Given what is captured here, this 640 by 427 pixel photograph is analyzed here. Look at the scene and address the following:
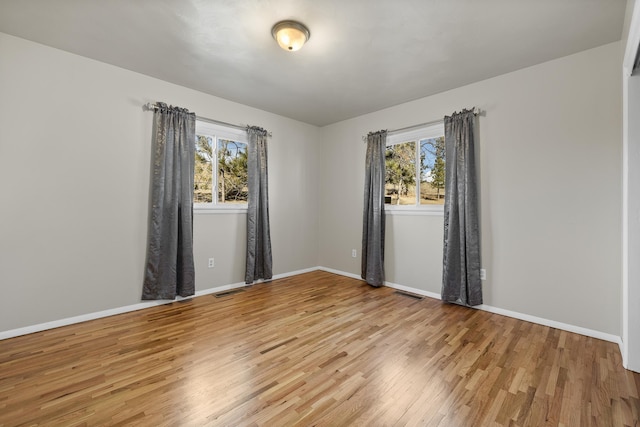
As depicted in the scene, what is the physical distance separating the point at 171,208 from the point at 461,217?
336cm

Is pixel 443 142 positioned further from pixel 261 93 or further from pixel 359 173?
pixel 261 93

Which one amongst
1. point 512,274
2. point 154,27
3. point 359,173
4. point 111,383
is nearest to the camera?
point 111,383

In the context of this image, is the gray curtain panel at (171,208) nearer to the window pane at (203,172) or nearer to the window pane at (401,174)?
the window pane at (203,172)

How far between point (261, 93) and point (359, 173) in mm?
1882

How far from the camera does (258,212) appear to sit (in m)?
4.14

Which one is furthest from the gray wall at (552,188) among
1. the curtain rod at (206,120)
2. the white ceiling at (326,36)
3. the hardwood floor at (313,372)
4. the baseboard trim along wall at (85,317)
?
the baseboard trim along wall at (85,317)

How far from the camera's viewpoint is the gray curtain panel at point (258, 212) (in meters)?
4.04

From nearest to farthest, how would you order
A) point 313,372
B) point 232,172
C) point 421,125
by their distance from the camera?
point 313,372 < point 421,125 < point 232,172

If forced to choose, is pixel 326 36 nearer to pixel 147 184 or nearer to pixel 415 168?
pixel 415 168

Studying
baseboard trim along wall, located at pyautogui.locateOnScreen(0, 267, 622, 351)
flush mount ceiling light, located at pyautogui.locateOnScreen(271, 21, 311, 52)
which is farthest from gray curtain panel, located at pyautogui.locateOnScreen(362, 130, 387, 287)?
flush mount ceiling light, located at pyautogui.locateOnScreen(271, 21, 311, 52)

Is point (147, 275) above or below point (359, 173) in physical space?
below

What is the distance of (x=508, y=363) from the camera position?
2086 mm

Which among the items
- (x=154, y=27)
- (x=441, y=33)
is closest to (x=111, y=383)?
(x=154, y=27)

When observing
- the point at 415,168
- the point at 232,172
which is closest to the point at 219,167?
the point at 232,172
